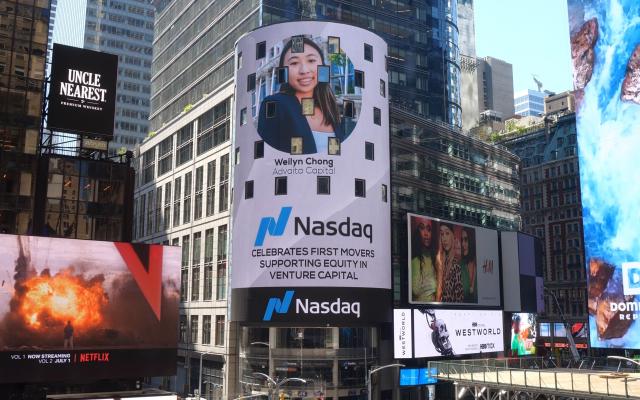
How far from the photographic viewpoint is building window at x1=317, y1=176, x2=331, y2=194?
2808 inches

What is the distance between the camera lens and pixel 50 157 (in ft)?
228

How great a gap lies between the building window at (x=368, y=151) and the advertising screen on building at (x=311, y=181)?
0.36ft

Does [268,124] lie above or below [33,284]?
above

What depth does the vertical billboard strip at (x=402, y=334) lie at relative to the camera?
75019mm

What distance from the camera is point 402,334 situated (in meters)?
75.9

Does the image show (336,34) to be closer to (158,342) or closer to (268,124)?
(268,124)

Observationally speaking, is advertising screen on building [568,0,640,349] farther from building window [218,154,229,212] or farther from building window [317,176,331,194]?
building window [218,154,229,212]

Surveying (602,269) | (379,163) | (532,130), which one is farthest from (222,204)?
(532,130)

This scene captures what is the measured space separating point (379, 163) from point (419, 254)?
12671 millimetres

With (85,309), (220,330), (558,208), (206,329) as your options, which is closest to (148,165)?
(206,329)

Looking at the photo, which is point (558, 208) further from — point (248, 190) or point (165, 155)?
point (248, 190)

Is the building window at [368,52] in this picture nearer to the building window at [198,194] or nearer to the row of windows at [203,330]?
the building window at [198,194]

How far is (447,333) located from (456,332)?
1.99 meters

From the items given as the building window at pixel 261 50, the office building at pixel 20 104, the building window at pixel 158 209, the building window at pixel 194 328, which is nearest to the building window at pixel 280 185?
the building window at pixel 261 50
